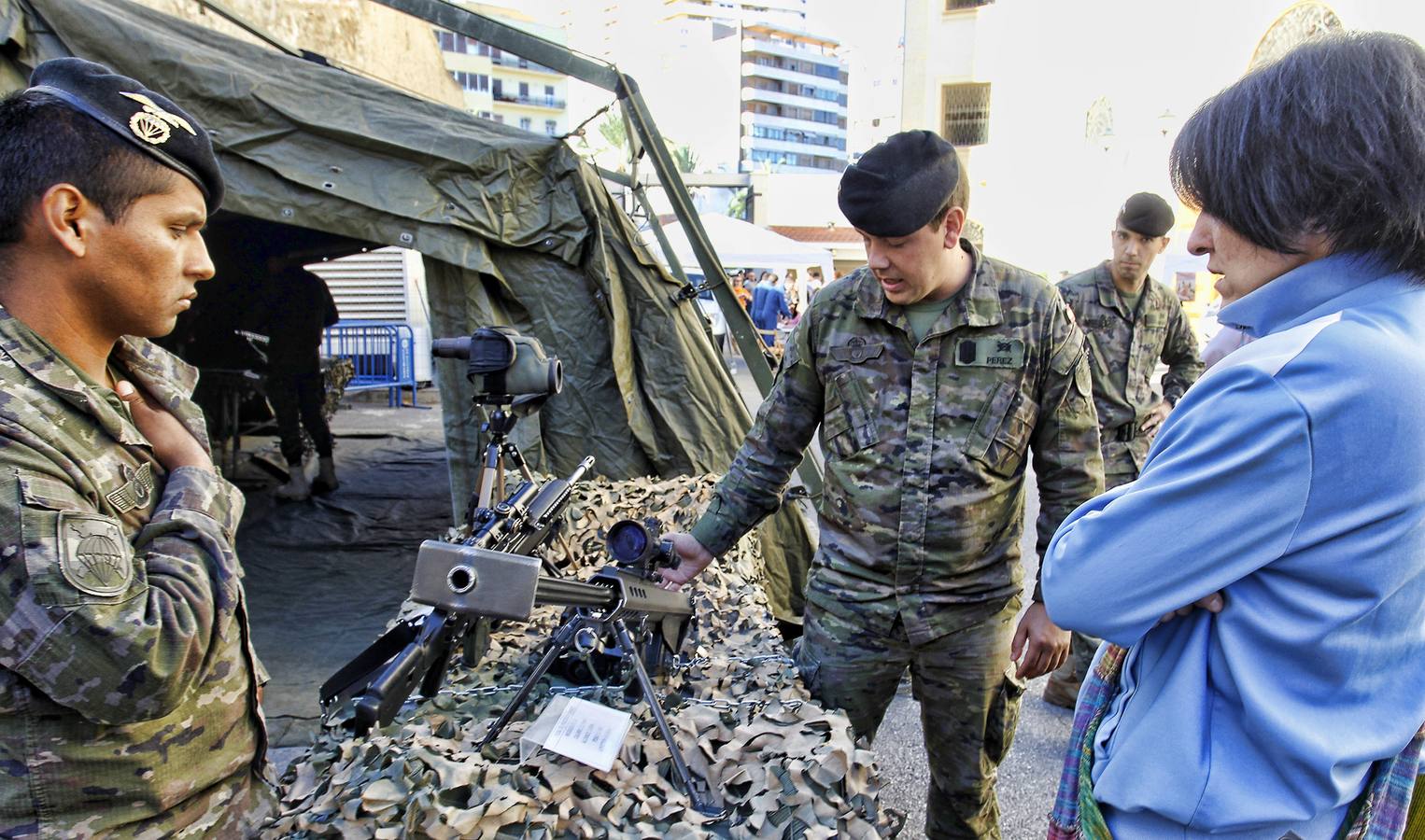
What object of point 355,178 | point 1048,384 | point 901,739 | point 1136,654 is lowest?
point 901,739

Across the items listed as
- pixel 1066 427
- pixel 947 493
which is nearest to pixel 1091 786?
→ pixel 947 493

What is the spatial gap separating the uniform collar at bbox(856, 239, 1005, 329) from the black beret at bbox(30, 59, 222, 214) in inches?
60.9

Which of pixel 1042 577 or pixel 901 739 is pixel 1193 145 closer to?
pixel 1042 577

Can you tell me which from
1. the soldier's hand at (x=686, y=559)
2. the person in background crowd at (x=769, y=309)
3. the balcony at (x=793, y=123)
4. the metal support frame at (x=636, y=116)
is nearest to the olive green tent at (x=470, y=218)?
the metal support frame at (x=636, y=116)

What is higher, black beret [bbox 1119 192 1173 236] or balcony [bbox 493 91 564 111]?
balcony [bbox 493 91 564 111]

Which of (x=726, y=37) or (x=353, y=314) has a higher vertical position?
(x=726, y=37)

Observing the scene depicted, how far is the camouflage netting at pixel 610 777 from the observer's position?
5.26 feet

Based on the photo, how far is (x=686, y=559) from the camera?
7.98ft

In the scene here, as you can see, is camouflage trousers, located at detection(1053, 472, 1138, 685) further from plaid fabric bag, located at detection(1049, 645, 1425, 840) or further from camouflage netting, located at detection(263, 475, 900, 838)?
plaid fabric bag, located at detection(1049, 645, 1425, 840)

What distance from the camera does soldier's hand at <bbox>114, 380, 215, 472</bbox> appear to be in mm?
1570

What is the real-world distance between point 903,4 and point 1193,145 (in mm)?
27388

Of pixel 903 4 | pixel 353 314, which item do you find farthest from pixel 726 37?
pixel 353 314

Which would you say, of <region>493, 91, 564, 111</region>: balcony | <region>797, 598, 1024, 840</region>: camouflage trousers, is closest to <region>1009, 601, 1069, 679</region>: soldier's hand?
<region>797, 598, 1024, 840</region>: camouflage trousers

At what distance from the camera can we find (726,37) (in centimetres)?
11031
